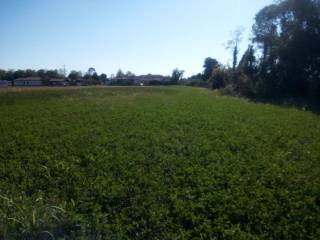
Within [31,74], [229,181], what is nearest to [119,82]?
[31,74]

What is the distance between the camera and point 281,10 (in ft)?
120

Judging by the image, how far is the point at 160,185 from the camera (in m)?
6.49

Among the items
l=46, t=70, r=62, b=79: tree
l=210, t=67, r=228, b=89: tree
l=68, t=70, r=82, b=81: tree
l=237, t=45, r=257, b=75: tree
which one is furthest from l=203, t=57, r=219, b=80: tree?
l=46, t=70, r=62, b=79: tree

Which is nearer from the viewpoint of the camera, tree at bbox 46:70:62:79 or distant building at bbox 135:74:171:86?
distant building at bbox 135:74:171:86

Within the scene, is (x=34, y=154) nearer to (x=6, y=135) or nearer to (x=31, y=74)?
(x=6, y=135)

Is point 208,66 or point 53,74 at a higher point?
point 208,66

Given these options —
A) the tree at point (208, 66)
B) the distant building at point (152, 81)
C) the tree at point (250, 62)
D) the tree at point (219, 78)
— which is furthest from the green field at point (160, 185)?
the distant building at point (152, 81)

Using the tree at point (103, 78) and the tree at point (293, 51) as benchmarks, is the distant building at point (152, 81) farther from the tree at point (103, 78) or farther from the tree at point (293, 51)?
the tree at point (293, 51)

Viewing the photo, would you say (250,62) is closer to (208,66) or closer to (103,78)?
(208,66)

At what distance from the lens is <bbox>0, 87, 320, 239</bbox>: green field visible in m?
4.76

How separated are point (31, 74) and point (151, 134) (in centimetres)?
11501

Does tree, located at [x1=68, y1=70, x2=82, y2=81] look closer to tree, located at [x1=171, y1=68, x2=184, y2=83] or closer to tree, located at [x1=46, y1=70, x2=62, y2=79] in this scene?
tree, located at [x1=46, y1=70, x2=62, y2=79]

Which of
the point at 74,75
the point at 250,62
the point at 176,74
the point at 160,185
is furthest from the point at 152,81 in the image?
the point at 160,185

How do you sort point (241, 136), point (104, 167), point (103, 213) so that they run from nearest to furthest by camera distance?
point (103, 213)
point (104, 167)
point (241, 136)
